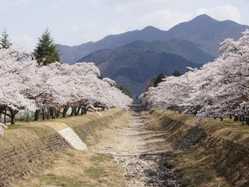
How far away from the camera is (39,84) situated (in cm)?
5766

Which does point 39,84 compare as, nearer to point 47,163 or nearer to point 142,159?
point 142,159

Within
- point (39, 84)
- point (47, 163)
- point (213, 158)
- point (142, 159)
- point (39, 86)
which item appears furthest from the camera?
point (39, 86)

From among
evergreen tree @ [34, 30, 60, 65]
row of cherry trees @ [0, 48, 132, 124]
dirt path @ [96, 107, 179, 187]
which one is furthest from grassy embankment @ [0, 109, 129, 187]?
evergreen tree @ [34, 30, 60, 65]

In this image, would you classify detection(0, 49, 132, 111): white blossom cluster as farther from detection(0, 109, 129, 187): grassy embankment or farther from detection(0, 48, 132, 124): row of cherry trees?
detection(0, 109, 129, 187): grassy embankment

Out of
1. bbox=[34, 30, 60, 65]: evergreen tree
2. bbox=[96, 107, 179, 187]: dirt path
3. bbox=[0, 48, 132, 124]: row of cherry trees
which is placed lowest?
bbox=[96, 107, 179, 187]: dirt path

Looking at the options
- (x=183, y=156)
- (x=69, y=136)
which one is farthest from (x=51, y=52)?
(x=183, y=156)

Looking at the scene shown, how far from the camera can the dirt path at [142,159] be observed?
3946cm

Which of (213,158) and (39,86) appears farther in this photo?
(39,86)

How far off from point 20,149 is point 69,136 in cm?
2012

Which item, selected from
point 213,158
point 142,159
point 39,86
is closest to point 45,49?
point 39,86

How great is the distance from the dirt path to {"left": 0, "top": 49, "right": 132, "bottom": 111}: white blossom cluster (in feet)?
30.4

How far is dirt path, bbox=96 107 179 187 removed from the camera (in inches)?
1554

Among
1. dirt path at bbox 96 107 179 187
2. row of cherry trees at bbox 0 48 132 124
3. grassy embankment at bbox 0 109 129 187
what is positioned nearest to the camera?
grassy embankment at bbox 0 109 129 187

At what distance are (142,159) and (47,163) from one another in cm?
1452
